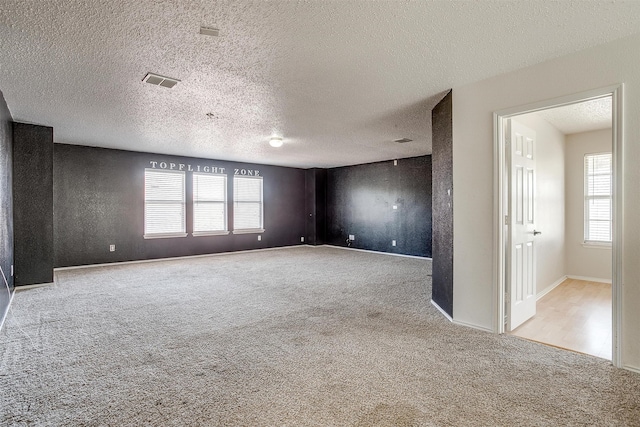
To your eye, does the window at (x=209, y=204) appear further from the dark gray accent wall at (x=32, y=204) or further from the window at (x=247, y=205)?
the dark gray accent wall at (x=32, y=204)

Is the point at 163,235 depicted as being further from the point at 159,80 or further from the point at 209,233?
the point at 159,80

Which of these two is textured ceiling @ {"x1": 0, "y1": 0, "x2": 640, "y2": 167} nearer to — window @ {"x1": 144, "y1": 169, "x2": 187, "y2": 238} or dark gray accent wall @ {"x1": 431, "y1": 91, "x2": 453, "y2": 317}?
dark gray accent wall @ {"x1": 431, "y1": 91, "x2": 453, "y2": 317}

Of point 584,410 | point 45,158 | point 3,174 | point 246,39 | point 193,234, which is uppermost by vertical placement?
point 246,39

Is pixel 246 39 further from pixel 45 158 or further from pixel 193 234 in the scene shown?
pixel 193 234

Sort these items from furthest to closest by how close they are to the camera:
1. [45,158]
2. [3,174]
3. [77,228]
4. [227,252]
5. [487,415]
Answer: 1. [227,252]
2. [77,228]
3. [45,158]
4. [3,174]
5. [487,415]

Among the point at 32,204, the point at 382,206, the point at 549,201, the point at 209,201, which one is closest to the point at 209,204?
the point at 209,201

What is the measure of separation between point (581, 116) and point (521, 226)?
2322 mm

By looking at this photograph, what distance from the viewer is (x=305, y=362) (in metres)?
2.45

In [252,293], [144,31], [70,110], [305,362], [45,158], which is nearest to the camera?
[144,31]

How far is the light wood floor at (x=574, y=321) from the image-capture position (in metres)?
2.85

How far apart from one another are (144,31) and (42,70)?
4.69 feet

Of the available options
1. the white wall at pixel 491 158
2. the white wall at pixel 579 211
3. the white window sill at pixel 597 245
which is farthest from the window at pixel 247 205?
the white window sill at pixel 597 245

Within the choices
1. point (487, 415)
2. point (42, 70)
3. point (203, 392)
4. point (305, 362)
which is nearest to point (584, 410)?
point (487, 415)

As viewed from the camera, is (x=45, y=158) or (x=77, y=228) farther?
(x=77, y=228)
